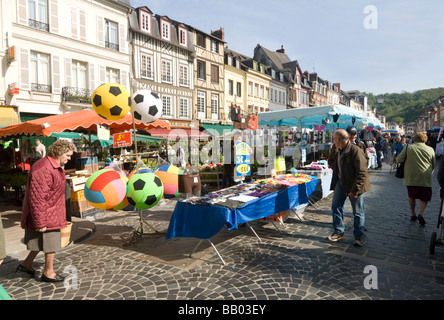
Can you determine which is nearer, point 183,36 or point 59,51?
point 59,51

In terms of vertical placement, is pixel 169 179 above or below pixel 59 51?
below

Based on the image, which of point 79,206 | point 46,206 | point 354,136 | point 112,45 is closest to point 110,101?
point 46,206

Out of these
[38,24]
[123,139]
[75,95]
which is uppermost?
[38,24]

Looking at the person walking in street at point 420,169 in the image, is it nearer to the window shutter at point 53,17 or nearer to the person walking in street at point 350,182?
the person walking in street at point 350,182

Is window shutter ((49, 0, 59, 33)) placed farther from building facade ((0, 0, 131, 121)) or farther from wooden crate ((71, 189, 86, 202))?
wooden crate ((71, 189, 86, 202))

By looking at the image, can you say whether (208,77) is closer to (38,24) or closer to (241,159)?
(38,24)

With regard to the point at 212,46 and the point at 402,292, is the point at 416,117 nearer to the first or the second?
the point at 212,46

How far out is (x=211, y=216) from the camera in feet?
13.1

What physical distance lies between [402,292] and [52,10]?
19.9 metres

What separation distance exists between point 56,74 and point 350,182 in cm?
1728

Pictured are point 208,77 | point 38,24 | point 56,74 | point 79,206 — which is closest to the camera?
point 79,206

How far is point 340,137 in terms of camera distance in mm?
4688

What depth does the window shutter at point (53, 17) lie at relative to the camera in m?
15.6

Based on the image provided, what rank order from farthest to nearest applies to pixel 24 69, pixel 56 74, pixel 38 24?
pixel 56 74, pixel 38 24, pixel 24 69
